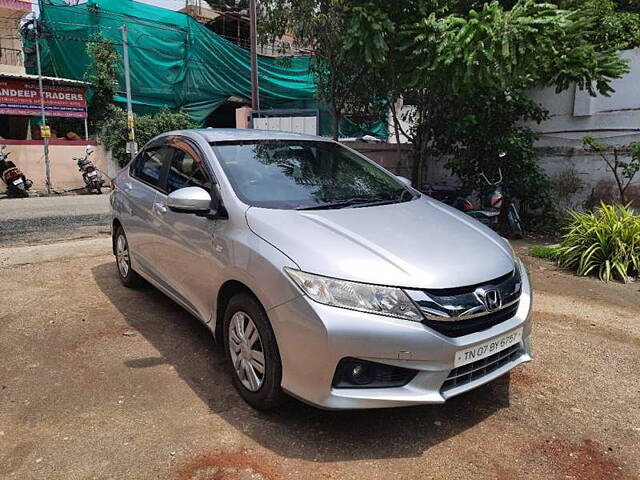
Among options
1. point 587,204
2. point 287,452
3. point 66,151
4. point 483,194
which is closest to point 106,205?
point 66,151

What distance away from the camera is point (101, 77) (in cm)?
1670

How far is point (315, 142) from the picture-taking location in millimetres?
4230

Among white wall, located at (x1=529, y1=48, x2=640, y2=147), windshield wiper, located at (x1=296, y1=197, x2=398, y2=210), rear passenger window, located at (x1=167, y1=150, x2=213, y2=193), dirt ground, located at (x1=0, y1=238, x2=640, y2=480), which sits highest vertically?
white wall, located at (x1=529, y1=48, x2=640, y2=147)

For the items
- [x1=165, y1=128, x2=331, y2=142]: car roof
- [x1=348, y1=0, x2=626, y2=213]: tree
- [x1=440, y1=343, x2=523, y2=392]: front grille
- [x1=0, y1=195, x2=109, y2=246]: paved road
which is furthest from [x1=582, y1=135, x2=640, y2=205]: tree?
[x1=0, y1=195, x2=109, y2=246]: paved road

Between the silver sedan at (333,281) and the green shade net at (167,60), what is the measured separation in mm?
12047

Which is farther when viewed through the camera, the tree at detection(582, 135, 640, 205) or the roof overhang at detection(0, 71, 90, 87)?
the roof overhang at detection(0, 71, 90, 87)

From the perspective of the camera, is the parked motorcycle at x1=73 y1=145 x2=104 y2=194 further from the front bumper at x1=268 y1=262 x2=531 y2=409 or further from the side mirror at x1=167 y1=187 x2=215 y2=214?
the front bumper at x1=268 y1=262 x2=531 y2=409

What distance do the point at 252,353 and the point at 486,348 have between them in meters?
1.26

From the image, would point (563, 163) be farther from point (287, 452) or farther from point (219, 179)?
point (287, 452)

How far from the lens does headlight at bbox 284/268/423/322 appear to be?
2492 millimetres

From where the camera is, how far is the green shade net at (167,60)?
665 inches

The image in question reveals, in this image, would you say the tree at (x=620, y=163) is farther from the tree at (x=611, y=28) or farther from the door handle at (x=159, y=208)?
the door handle at (x=159, y=208)

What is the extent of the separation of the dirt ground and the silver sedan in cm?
30

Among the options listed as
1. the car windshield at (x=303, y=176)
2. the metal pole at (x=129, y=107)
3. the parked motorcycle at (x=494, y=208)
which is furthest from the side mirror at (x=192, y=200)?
the metal pole at (x=129, y=107)
